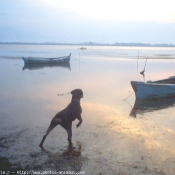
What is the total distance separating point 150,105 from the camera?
14.3 m

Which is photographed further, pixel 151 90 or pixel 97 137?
pixel 151 90

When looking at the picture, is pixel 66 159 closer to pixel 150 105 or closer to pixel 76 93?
pixel 76 93

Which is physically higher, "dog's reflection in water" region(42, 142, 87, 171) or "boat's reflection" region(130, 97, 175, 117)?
"dog's reflection in water" region(42, 142, 87, 171)

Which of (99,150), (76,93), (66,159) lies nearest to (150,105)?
(99,150)

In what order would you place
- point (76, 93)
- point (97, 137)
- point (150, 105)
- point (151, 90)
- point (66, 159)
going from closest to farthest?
point (66, 159) < point (76, 93) < point (97, 137) < point (150, 105) < point (151, 90)

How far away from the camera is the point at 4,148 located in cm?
726

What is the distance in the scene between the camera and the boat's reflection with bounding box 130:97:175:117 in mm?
12955

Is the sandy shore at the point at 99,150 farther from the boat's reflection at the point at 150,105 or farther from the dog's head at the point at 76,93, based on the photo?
the boat's reflection at the point at 150,105

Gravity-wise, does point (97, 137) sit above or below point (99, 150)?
below

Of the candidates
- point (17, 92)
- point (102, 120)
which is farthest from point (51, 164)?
point (17, 92)

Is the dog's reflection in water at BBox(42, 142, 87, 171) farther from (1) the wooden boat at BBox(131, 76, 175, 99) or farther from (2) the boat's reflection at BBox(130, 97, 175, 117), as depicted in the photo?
(1) the wooden boat at BBox(131, 76, 175, 99)

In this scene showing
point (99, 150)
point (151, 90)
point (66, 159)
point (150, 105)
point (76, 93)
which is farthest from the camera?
point (151, 90)

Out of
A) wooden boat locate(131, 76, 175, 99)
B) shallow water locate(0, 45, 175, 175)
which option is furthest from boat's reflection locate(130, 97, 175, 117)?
wooden boat locate(131, 76, 175, 99)

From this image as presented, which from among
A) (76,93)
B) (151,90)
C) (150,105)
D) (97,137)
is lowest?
(150,105)
